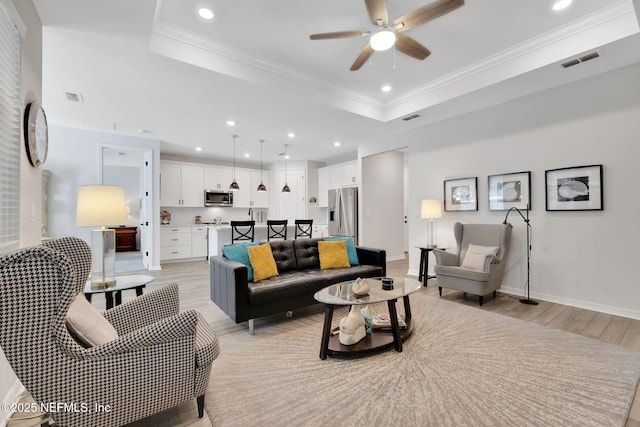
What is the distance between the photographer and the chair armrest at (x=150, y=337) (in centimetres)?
129

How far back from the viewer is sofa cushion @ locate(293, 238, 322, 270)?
3684 millimetres

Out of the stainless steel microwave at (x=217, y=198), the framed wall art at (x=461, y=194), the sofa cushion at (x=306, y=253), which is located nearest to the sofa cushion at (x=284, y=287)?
the sofa cushion at (x=306, y=253)

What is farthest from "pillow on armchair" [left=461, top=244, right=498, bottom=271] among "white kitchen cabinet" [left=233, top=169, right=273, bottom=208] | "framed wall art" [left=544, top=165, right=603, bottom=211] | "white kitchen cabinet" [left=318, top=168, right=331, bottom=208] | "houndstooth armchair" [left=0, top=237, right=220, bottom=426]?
"white kitchen cabinet" [left=233, top=169, right=273, bottom=208]

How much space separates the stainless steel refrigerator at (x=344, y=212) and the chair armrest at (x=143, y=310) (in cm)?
485

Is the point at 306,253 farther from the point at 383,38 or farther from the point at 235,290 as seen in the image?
the point at 383,38

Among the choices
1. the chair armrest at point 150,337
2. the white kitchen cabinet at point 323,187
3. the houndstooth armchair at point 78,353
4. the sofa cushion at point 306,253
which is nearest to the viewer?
the houndstooth armchair at point 78,353

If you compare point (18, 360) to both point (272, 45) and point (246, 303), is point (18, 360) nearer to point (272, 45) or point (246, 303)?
point (246, 303)

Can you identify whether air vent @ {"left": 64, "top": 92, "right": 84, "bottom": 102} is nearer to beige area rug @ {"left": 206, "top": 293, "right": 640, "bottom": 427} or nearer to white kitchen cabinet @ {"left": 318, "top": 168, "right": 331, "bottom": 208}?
beige area rug @ {"left": 206, "top": 293, "right": 640, "bottom": 427}

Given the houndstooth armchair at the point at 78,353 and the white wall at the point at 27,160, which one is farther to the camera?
the white wall at the point at 27,160

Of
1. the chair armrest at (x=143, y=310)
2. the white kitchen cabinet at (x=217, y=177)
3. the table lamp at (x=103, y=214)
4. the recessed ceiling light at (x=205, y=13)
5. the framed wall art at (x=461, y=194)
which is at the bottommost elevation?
the chair armrest at (x=143, y=310)

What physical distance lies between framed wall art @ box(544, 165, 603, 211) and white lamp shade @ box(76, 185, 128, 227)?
4.77m

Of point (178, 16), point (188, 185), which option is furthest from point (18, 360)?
point (188, 185)

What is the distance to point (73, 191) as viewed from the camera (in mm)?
5047

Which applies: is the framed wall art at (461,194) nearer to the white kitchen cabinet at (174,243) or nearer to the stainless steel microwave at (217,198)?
the stainless steel microwave at (217,198)
